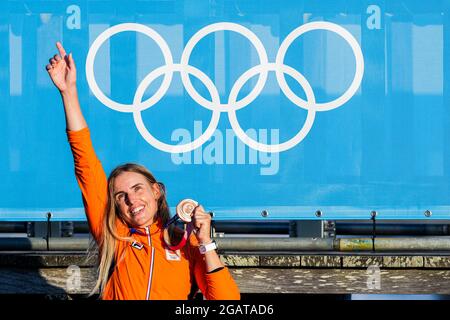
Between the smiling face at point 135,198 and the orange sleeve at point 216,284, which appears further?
the smiling face at point 135,198

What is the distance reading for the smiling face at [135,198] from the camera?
429cm

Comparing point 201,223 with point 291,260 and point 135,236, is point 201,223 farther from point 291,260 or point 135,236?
point 291,260

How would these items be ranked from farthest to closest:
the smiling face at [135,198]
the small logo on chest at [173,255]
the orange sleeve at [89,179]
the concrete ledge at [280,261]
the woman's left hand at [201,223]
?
the concrete ledge at [280,261] → the orange sleeve at [89,179] → the smiling face at [135,198] → the small logo on chest at [173,255] → the woman's left hand at [201,223]

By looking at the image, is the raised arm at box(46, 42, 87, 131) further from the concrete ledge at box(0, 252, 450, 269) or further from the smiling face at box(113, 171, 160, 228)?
the concrete ledge at box(0, 252, 450, 269)

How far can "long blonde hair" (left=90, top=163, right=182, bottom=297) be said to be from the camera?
4195 millimetres

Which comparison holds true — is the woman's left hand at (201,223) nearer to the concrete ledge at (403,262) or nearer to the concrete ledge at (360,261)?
the concrete ledge at (360,261)

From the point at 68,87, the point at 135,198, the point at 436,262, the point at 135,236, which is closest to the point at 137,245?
the point at 135,236

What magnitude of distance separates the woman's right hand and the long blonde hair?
44 cm

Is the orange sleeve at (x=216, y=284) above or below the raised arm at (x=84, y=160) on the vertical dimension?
below

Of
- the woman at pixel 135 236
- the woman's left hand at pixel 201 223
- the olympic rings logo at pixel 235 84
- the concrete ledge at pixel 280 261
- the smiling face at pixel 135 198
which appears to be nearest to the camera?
the woman's left hand at pixel 201 223

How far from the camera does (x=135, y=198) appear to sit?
430 cm

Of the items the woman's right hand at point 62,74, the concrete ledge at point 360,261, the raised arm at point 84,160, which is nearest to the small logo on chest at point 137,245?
the raised arm at point 84,160

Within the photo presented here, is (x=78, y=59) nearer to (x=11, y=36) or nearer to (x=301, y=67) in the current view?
(x=11, y=36)

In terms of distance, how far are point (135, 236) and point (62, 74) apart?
0.82 meters
